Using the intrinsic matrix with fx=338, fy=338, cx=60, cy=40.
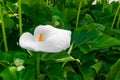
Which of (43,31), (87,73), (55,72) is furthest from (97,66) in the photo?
(43,31)

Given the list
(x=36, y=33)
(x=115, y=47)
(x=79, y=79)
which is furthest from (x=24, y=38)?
(x=115, y=47)

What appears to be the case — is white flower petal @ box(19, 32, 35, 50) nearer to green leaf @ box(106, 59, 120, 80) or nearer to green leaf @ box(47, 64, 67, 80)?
green leaf @ box(47, 64, 67, 80)

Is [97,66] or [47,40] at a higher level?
[47,40]

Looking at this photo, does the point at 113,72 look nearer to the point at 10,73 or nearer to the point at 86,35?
the point at 86,35

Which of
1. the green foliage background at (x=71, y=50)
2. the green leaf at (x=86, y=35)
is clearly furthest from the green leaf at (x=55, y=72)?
the green leaf at (x=86, y=35)

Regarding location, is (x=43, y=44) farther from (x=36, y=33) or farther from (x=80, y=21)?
(x=80, y=21)

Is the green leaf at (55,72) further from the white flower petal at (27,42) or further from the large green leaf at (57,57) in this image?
the white flower petal at (27,42)

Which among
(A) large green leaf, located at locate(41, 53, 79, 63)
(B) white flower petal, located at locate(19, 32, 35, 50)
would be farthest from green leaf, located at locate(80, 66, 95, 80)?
(B) white flower petal, located at locate(19, 32, 35, 50)
